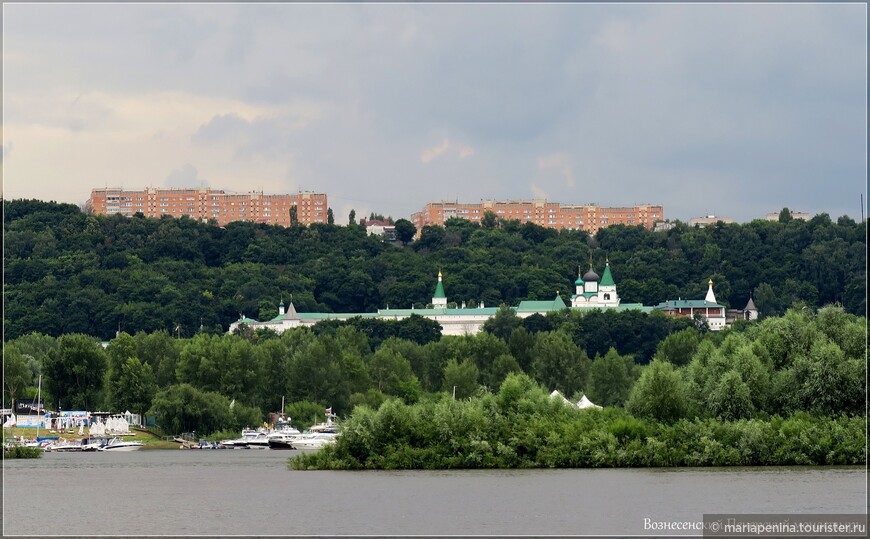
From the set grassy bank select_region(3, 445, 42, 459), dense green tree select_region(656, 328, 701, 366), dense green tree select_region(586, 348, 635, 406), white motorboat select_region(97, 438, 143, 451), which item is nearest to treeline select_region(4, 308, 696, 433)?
white motorboat select_region(97, 438, 143, 451)

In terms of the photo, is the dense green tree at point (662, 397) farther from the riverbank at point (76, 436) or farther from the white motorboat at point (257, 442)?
the riverbank at point (76, 436)

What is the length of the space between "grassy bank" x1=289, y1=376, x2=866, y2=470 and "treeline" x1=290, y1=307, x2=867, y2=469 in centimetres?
4

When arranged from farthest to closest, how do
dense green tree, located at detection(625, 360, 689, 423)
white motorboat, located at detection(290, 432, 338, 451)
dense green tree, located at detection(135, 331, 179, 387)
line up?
dense green tree, located at detection(135, 331, 179, 387) → white motorboat, located at detection(290, 432, 338, 451) → dense green tree, located at detection(625, 360, 689, 423)

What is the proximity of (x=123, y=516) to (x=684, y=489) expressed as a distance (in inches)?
629

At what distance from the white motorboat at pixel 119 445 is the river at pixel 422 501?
26760 mm

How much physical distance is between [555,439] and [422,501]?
10710 millimetres

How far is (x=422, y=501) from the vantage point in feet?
164

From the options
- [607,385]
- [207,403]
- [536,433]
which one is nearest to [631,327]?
[607,385]

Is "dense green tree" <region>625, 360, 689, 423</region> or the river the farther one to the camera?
"dense green tree" <region>625, 360, 689, 423</region>

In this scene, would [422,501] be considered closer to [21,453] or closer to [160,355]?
[21,453]

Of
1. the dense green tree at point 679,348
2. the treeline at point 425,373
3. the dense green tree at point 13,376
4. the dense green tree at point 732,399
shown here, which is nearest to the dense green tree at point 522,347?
the treeline at point 425,373

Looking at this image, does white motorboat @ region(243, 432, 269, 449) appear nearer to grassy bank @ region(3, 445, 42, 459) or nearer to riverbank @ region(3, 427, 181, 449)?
riverbank @ region(3, 427, 181, 449)

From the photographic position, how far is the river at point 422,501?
45.1 m

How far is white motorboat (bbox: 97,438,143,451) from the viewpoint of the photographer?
91.2 meters
